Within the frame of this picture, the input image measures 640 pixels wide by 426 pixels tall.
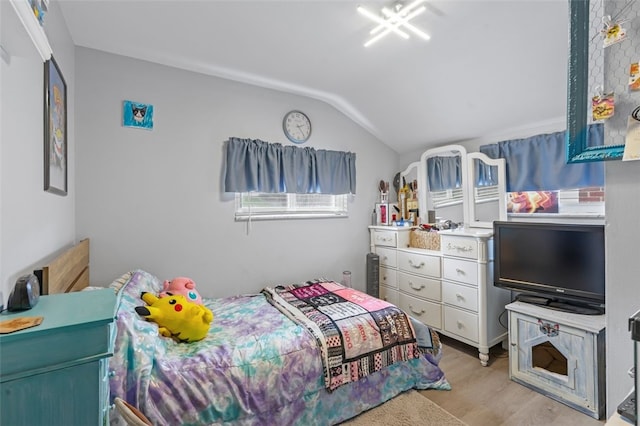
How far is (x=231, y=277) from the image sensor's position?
2.81m

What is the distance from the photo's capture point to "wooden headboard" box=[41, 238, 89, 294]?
1.27 meters

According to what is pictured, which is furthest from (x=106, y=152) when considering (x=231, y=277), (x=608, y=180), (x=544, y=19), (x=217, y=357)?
(x=544, y=19)

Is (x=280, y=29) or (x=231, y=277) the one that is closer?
(x=280, y=29)

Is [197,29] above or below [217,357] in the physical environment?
above

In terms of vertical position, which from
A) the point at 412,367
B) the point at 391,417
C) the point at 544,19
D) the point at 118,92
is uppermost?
the point at 544,19

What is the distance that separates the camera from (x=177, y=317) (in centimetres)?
176

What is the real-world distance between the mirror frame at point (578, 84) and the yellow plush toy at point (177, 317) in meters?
1.97

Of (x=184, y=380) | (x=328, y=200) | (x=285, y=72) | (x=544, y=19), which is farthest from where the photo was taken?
(x=328, y=200)

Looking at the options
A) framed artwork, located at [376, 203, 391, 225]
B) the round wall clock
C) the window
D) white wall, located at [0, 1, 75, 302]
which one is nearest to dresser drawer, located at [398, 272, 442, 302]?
framed artwork, located at [376, 203, 391, 225]

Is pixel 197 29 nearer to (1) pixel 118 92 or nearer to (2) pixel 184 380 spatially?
(1) pixel 118 92

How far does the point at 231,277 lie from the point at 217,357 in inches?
49.1

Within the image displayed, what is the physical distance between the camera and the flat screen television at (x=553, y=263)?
80.7 inches

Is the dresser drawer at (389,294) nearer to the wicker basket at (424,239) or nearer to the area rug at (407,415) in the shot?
the wicker basket at (424,239)

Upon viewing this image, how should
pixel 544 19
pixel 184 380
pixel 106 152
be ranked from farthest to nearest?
pixel 106 152 < pixel 544 19 < pixel 184 380
